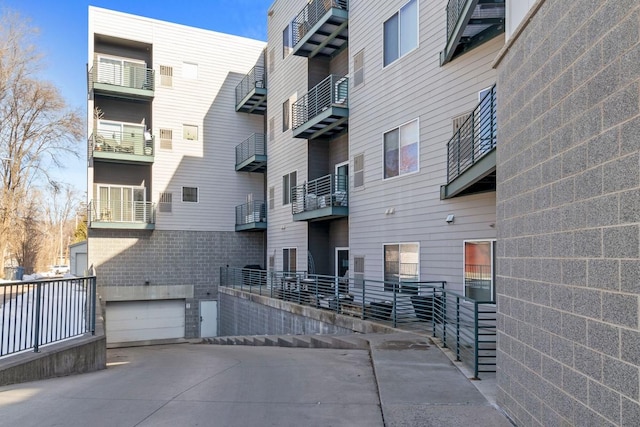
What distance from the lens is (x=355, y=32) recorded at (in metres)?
16.1

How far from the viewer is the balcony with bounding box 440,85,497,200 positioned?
8.18 m

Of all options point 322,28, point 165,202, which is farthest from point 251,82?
point 322,28

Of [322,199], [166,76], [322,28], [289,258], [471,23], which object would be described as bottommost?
[289,258]

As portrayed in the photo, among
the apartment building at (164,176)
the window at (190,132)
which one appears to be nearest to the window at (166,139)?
the apartment building at (164,176)

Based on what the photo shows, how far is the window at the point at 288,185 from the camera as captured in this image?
68.1 feet

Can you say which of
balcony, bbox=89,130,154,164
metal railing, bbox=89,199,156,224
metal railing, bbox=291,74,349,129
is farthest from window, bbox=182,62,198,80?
metal railing, bbox=291,74,349,129

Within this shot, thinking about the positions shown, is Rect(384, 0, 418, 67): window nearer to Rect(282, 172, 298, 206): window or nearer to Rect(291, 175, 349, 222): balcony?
Rect(291, 175, 349, 222): balcony

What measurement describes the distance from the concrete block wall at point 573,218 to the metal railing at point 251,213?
20055mm

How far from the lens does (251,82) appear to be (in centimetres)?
2555

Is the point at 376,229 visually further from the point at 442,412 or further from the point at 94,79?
the point at 94,79

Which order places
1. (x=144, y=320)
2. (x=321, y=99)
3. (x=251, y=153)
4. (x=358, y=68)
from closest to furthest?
(x=358, y=68) → (x=321, y=99) → (x=144, y=320) → (x=251, y=153)

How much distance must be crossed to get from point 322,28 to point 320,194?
6.09 meters

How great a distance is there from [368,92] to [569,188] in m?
12.5

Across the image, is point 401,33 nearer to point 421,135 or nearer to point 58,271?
point 421,135
